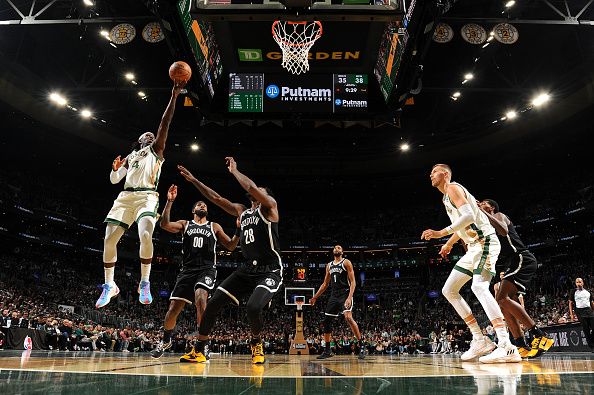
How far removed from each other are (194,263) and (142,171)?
1.56 meters

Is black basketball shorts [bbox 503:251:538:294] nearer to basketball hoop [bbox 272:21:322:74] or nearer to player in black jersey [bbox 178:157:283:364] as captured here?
player in black jersey [bbox 178:157:283:364]

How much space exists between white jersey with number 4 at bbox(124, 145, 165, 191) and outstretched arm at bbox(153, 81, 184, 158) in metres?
0.11

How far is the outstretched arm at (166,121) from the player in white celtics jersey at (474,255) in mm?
3283

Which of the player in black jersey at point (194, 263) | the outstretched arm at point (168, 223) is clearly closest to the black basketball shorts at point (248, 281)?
the player in black jersey at point (194, 263)

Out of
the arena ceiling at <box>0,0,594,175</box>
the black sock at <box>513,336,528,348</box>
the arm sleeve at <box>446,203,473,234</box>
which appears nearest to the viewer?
the arm sleeve at <box>446,203,473,234</box>

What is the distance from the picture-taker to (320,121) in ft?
34.2

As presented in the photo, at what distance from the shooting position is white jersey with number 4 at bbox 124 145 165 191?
5625 millimetres

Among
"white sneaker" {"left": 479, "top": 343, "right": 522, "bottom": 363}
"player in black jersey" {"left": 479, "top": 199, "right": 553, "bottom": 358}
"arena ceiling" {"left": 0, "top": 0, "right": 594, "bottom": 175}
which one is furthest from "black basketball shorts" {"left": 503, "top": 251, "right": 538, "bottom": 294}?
"arena ceiling" {"left": 0, "top": 0, "right": 594, "bottom": 175}

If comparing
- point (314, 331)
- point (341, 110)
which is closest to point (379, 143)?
point (314, 331)

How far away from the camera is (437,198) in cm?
3338

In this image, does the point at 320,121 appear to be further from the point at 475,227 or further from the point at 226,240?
the point at 475,227

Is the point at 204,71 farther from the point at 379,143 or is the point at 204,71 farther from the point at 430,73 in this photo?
the point at 379,143

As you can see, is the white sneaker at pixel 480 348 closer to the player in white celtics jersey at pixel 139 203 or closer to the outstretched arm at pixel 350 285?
the outstretched arm at pixel 350 285

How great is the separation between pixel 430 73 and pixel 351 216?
719 inches
